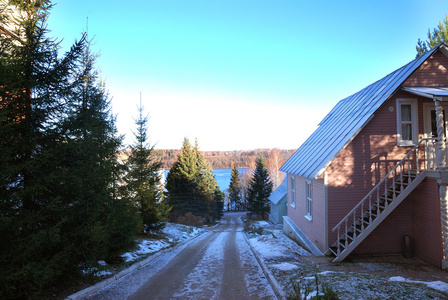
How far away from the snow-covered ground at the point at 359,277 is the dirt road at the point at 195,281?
665mm

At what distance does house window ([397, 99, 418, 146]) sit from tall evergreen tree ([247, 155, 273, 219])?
34.8 m

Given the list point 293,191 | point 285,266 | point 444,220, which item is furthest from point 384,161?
point 293,191

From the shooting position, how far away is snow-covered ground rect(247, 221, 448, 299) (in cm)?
596

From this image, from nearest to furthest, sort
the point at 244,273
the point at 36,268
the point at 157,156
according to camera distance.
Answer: the point at 36,268 → the point at 244,273 → the point at 157,156

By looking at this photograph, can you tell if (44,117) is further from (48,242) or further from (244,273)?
(244,273)

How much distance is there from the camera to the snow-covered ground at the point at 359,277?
596cm

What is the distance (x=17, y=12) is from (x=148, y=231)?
40.7ft

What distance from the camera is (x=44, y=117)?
6465 millimetres

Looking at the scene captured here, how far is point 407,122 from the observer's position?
11133mm

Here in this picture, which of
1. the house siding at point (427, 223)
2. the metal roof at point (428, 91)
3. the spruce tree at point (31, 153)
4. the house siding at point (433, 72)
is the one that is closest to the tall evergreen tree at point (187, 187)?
the house siding at point (427, 223)

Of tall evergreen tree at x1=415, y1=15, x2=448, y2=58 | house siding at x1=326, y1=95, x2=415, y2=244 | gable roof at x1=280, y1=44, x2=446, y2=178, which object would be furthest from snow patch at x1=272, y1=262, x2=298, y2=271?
tall evergreen tree at x1=415, y1=15, x2=448, y2=58

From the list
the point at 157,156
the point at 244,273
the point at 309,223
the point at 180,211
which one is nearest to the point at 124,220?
the point at 244,273

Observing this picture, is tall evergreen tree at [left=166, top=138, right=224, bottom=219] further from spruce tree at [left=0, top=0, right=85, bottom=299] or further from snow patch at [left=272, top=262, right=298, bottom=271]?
spruce tree at [left=0, top=0, right=85, bottom=299]

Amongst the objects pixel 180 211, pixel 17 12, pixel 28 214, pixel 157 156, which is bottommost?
pixel 180 211
